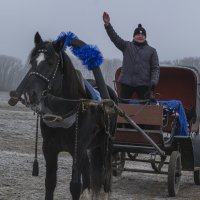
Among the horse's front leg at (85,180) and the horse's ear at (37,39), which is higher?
the horse's ear at (37,39)

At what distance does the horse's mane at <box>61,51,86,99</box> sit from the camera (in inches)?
213

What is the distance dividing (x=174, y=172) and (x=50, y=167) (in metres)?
2.50

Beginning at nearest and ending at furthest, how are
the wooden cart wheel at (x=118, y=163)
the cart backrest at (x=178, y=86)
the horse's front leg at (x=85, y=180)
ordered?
the horse's front leg at (x=85, y=180)
the wooden cart wheel at (x=118, y=163)
the cart backrest at (x=178, y=86)

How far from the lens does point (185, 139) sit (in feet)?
26.4

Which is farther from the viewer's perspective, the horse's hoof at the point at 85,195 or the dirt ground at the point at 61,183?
the dirt ground at the point at 61,183

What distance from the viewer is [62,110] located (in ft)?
17.9

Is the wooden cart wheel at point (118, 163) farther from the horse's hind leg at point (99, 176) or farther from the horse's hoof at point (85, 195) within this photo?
the horse's hoof at point (85, 195)

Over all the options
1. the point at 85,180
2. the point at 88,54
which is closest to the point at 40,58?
the point at 88,54

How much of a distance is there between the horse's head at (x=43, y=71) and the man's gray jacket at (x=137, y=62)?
103 inches

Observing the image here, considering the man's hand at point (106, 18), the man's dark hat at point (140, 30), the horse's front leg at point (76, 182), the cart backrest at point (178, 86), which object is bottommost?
the horse's front leg at point (76, 182)

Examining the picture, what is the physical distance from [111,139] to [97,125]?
785mm

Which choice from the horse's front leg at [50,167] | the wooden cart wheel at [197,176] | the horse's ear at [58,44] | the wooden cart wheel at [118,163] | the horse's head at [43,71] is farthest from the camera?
the wooden cart wheel at [197,176]

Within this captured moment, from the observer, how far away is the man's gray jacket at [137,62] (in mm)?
7727

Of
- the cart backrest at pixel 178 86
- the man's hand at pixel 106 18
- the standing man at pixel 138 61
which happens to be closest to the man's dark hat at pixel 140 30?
the standing man at pixel 138 61
